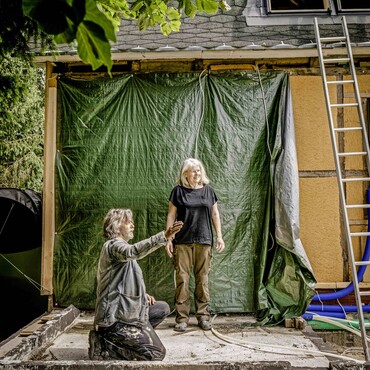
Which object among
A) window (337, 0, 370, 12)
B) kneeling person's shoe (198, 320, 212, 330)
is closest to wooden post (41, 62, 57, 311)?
kneeling person's shoe (198, 320, 212, 330)

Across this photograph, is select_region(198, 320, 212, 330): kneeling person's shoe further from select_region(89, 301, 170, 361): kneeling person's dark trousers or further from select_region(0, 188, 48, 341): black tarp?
select_region(0, 188, 48, 341): black tarp

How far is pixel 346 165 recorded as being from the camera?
572 cm

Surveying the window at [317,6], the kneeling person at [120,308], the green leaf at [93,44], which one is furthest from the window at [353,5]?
the green leaf at [93,44]

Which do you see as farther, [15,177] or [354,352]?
[15,177]

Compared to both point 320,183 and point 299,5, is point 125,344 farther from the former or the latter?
point 299,5

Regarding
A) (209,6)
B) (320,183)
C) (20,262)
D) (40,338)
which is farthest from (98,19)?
(20,262)

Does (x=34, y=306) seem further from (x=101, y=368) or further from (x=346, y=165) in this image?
(x=346, y=165)

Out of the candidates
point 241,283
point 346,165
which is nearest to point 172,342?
point 241,283

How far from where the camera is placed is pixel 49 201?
5.64 m

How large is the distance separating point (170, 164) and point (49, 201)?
1.58 meters

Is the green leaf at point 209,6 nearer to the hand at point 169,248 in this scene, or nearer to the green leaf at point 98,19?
the green leaf at point 98,19

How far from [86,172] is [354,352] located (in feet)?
12.2

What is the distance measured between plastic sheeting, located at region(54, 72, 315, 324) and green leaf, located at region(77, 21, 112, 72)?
4308 mm

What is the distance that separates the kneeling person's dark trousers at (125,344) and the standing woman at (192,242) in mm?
1101
